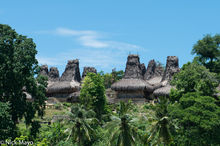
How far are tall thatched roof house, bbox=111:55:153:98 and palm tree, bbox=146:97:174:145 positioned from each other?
1559cm

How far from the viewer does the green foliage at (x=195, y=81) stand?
3434cm

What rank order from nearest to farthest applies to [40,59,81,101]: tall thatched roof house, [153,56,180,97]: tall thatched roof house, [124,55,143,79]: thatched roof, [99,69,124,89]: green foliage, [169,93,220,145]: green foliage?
[169,93,220,145]: green foliage, [153,56,180,97]: tall thatched roof house, [124,55,143,79]: thatched roof, [40,59,81,101]: tall thatched roof house, [99,69,124,89]: green foliage

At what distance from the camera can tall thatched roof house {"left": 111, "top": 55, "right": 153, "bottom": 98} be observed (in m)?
48.4

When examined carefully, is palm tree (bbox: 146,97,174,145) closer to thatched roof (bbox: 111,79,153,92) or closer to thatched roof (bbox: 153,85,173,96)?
thatched roof (bbox: 153,85,173,96)

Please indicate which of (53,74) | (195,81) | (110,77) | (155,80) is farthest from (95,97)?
(110,77)

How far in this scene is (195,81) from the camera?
34.7 metres

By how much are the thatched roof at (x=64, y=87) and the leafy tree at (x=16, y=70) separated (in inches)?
876

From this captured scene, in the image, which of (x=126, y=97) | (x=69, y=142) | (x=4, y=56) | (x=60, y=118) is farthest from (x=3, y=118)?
(x=126, y=97)

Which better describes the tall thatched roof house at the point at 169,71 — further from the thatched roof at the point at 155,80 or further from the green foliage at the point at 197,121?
the green foliage at the point at 197,121

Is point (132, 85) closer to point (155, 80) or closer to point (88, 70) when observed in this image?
point (155, 80)

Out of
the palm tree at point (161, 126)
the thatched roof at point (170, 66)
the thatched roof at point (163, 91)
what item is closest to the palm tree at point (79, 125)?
the palm tree at point (161, 126)

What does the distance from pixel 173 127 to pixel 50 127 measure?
13570 millimetres

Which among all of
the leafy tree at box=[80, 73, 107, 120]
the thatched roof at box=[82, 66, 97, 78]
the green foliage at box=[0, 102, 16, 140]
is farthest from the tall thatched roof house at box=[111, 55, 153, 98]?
the green foliage at box=[0, 102, 16, 140]

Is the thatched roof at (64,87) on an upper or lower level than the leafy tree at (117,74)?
lower
